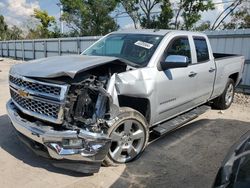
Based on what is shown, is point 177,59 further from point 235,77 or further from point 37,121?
point 235,77

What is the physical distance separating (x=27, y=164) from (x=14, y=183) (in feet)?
1.66

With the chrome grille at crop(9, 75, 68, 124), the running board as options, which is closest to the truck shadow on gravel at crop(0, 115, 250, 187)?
the running board

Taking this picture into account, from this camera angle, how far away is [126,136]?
420cm

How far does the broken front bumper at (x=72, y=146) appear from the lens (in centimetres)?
358

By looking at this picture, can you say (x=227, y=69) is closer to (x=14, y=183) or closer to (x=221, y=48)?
(x=221, y=48)

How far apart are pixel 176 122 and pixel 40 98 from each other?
8.10 ft

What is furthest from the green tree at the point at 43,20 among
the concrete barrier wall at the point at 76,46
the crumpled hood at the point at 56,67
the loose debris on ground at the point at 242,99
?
the crumpled hood at the point at 56,67

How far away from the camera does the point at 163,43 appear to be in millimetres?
4914

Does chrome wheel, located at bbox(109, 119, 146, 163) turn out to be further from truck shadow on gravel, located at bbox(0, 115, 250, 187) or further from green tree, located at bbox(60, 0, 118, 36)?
green tree, located at bbox(60, 0, 118, 36)

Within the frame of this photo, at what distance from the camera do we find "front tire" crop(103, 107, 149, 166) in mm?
4000

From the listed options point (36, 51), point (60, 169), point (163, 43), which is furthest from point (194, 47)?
point (36, 51)

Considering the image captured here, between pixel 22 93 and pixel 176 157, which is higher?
pixel 22 93

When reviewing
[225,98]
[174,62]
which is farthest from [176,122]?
[225,98]

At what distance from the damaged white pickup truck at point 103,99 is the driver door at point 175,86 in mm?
16
